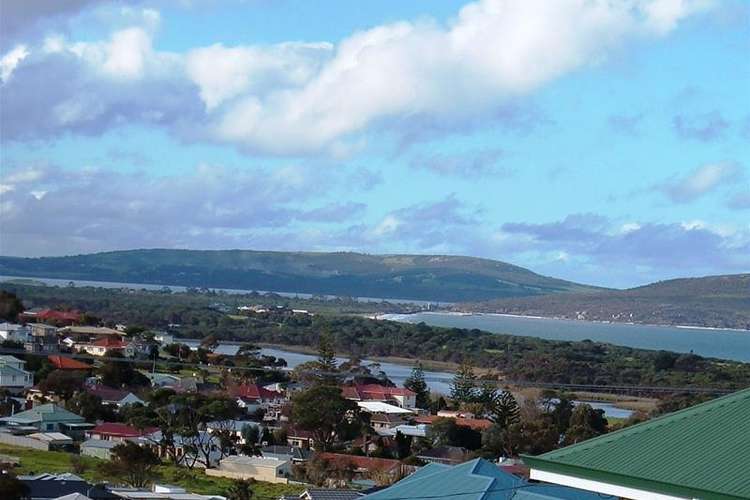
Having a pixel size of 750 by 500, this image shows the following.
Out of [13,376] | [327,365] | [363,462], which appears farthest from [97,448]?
[327,365]

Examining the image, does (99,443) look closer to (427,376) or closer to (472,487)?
(472,487)

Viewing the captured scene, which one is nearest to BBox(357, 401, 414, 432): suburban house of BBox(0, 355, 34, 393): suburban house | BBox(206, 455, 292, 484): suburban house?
BBox(206, 455, 292, 484): suburban house

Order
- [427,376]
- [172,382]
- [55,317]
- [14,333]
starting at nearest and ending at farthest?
[172,382] → [14,333] → [55,317] → [427,376]

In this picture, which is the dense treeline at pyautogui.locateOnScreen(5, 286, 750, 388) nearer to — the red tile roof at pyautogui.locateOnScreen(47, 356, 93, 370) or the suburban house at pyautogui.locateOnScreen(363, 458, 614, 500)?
the red tile roof at pyautogui.locateOnScreen(47, 356, 93, 370)

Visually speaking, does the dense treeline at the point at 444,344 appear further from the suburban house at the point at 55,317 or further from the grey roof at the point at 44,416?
the grey roof at the point at 44,416

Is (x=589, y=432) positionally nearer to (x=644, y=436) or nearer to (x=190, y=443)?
(x=190, y=443)

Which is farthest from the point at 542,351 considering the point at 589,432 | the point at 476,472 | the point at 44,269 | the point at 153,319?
the point at 44,269

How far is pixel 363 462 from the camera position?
100ft

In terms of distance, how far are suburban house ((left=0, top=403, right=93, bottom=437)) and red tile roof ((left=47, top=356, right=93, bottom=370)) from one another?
9869 mm

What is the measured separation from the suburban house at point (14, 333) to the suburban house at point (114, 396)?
12.2 m

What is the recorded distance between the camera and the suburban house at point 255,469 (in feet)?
96.0

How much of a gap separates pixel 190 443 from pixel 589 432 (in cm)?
1128

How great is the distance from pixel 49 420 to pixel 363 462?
9.99 m

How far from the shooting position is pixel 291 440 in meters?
36.1
